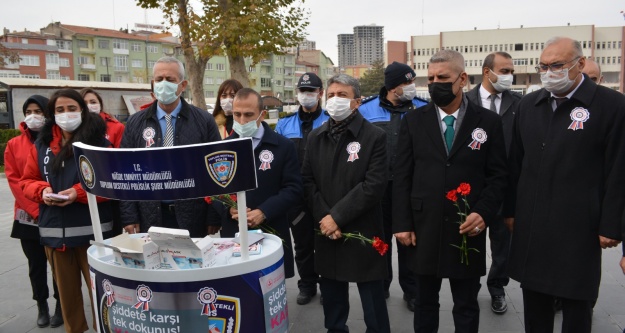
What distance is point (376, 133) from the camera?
138 inches

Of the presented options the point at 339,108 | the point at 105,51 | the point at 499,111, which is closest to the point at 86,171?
the point at 339,108

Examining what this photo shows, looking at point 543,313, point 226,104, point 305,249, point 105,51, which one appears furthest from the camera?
point 105,51

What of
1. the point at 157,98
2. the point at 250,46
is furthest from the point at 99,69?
the point at 157,98

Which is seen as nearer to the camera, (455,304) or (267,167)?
(455,304)

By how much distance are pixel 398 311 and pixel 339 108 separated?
200 centimetres

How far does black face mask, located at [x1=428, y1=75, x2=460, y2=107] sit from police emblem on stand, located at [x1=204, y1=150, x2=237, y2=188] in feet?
5.14

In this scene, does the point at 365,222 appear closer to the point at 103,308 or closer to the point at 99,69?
the point at 103,308

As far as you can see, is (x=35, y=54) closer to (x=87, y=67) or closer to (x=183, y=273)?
(x=87, y=67)

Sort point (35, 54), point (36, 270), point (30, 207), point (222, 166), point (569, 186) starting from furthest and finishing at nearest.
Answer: point (35, 54)
point (36, 270)
point (30, 207)
point (569, 186)
point (222, 166)

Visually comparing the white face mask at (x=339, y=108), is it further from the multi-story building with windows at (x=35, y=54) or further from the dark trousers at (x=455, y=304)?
the multi-story building with windows at (x=35, y=54)

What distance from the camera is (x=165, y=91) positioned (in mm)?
3781

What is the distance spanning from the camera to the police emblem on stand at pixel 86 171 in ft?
8.32

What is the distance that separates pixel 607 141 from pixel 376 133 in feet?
4.66

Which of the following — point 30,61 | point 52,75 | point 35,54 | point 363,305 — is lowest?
point 363,305
